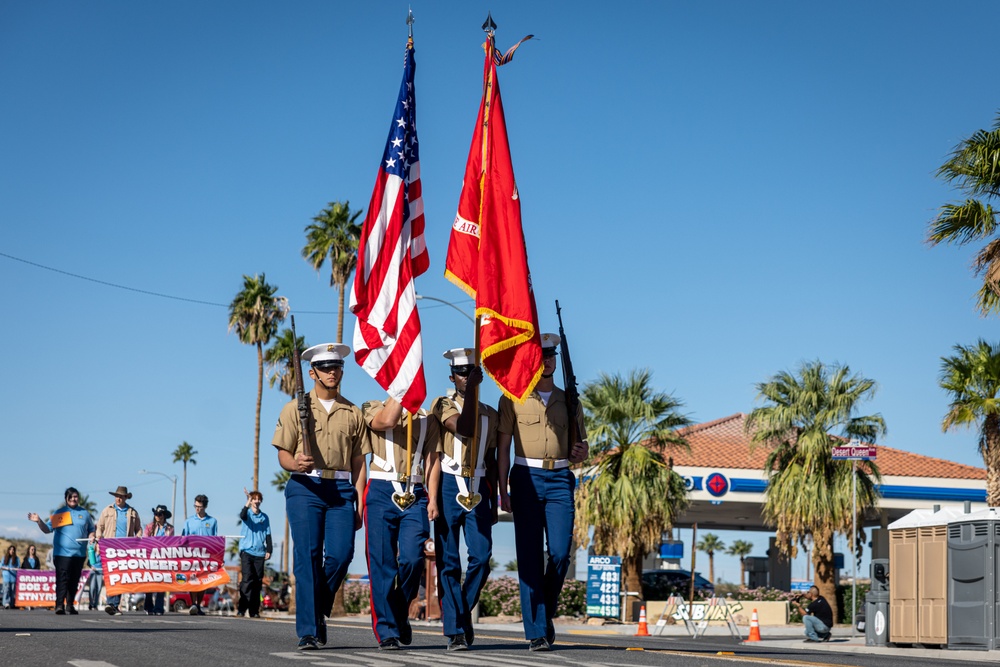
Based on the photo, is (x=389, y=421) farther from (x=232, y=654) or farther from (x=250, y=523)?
(x=250, y=523)

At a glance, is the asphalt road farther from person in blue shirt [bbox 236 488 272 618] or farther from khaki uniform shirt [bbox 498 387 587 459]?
person in blue shirt [bbox 236 488 272 618]

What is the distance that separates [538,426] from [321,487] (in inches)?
62.5

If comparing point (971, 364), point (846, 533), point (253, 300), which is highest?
point (253, 300)

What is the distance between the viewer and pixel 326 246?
48062 mm

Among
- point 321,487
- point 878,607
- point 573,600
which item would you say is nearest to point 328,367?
point 321,487

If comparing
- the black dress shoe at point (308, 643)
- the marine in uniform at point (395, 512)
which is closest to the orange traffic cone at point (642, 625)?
the marine in uniform at point (395, 512)

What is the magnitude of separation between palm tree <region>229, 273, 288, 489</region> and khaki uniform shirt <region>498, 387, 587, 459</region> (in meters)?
53.0

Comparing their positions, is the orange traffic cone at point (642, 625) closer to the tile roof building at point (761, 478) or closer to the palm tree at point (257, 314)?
the tile roof building at point (761, 478)

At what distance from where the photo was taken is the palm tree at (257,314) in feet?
205

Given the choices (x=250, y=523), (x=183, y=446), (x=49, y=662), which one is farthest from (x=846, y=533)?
(x=183, y=446)

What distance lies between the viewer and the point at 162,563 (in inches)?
869

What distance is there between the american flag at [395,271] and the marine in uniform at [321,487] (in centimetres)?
53

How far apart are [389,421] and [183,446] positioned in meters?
99.5

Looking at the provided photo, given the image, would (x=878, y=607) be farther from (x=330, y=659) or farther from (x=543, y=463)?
(x=330, y=659)
